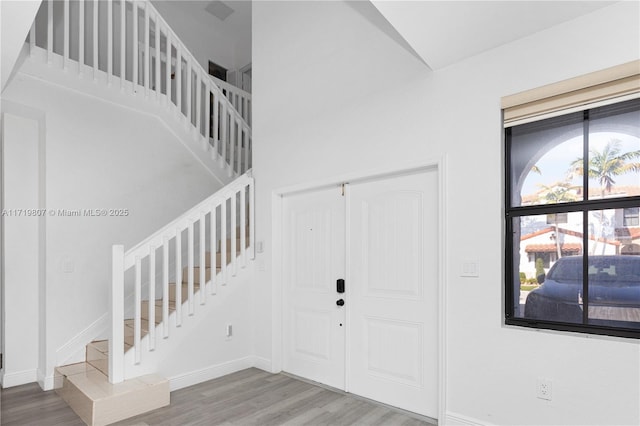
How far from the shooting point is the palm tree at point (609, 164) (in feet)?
6.84

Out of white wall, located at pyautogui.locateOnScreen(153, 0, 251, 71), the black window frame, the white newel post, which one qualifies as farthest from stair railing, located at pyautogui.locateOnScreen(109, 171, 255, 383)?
white wall, located at pyautogui.locateOnScreen(153, 0, 251, 71)

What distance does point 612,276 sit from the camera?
6.99 ft

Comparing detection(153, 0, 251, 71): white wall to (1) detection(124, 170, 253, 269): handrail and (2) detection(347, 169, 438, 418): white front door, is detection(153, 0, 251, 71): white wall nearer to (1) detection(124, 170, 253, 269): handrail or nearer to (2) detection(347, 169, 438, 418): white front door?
(1) detection(124, 170, 253, 269): handrail

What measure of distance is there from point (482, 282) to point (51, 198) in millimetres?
3902

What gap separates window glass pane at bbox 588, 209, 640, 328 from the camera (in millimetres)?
2064

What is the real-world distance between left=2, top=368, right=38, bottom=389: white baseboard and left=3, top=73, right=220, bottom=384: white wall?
0.92ft

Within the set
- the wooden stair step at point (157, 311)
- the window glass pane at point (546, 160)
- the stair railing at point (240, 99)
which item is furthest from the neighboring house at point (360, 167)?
the stair railing at point (240, 99)

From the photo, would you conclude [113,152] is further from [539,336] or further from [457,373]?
[539,336]

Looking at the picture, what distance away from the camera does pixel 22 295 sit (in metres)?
3.63

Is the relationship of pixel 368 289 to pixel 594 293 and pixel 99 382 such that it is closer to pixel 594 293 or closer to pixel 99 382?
pixel 594 293

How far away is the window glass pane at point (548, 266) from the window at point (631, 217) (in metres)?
0.21

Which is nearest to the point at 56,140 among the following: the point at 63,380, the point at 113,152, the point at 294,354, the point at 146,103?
the point at 113,152

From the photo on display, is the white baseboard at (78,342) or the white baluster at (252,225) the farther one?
the white baluster at (252,225)

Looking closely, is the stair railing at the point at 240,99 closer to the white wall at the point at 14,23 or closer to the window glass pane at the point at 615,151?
the white wall at the point at 14,23
